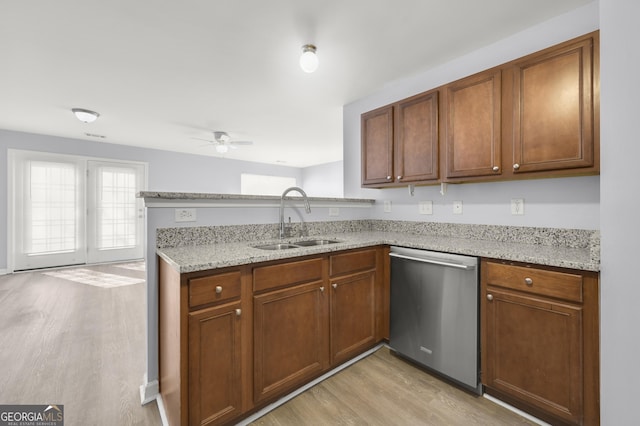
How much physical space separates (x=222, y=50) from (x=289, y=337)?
7.56 ft

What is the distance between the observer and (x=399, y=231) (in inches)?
110

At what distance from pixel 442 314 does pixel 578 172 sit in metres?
1.12

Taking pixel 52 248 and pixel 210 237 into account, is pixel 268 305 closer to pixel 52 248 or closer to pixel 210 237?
pixel 210 237

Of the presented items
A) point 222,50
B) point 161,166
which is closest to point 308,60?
point 222,50

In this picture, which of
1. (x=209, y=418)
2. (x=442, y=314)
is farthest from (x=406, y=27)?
(x=209, y=418)

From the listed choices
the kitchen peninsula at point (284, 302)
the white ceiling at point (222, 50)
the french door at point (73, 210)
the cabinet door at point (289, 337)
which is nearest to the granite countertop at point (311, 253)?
the kitchen peninsula at point (284, 302)

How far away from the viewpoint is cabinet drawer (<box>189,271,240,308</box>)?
124 cm

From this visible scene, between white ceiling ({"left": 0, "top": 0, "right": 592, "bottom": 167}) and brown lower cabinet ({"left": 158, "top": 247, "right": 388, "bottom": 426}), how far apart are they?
65.0 inches

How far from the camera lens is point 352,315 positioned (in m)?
1.96

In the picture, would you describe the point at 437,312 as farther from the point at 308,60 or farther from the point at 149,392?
the point at 308,60

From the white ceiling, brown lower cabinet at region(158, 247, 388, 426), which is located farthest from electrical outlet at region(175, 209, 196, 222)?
the white ceiling

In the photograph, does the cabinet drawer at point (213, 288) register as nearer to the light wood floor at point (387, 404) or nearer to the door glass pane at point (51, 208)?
the light wood floor at point (387, 404)

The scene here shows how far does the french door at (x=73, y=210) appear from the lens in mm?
4699

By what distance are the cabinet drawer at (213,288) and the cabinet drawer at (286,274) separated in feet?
0.38
